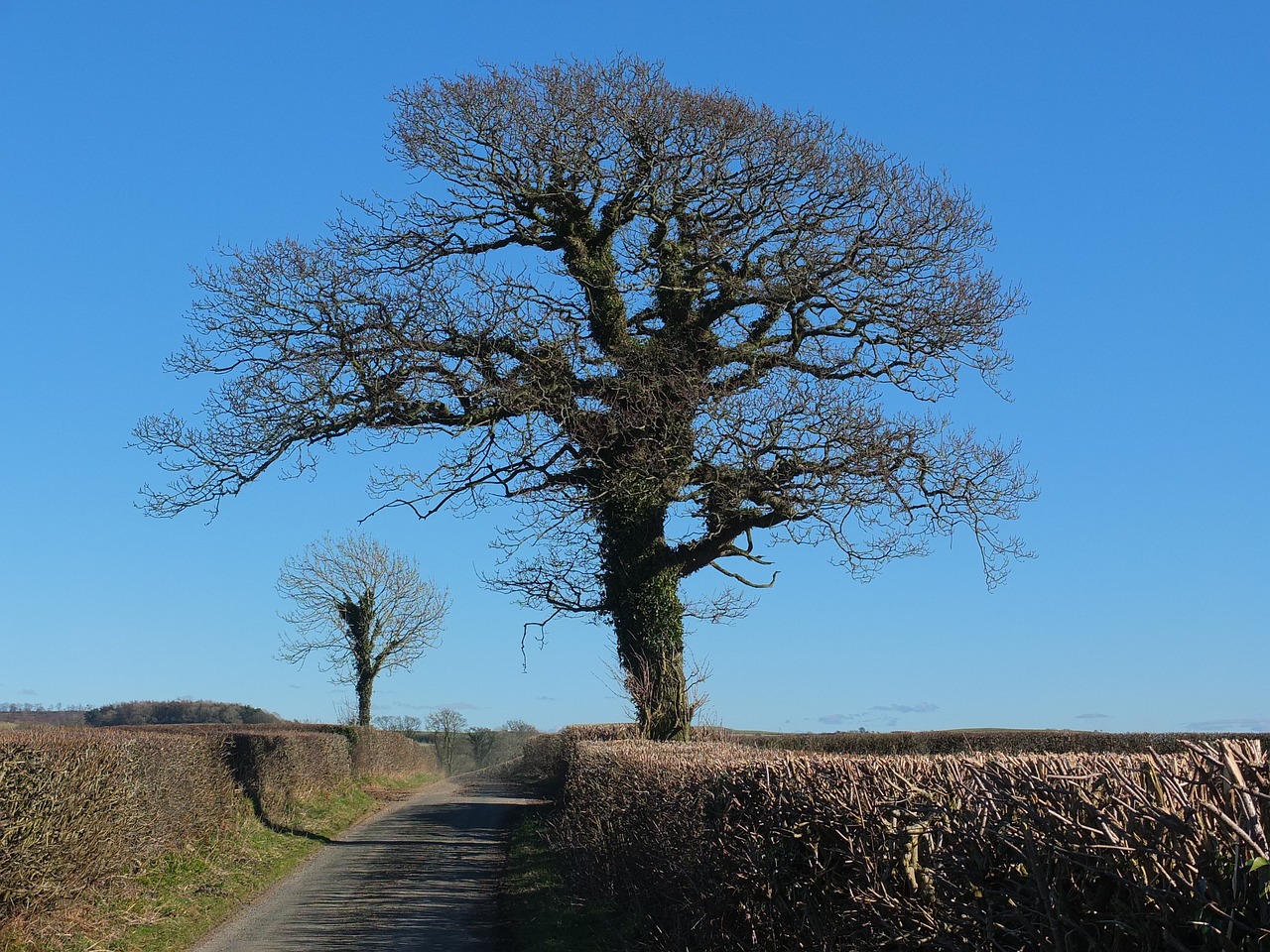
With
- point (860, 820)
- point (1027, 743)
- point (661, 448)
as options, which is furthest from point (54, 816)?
point (1027, 743)

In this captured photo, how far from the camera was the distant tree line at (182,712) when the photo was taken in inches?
2290

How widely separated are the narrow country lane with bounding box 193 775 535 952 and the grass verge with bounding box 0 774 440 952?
367 mm

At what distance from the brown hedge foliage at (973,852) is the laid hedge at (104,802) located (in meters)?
5.97

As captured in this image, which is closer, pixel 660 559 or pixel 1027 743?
pixel 660 559

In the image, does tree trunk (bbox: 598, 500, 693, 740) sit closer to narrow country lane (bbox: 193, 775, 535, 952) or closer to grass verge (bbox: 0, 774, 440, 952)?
narrow country lane (bbox: 193, 775, 535, 952)

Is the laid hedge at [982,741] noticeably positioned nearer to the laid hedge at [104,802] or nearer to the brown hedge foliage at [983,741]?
the brown hedge foliage at [983,741]

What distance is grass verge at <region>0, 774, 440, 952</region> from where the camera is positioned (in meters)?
9.77

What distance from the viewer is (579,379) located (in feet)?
57.0

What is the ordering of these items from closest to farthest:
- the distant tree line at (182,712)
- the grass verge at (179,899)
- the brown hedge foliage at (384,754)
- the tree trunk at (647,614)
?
the grass verge at (179,899) → the tree trunk at (647,614) → the brown hedge foliage at (384,754) → the distant tree line at (182,712)

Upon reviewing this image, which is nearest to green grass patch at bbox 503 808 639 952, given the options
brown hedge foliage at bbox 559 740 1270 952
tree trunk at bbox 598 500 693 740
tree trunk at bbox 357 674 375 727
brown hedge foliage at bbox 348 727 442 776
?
brown hedge foliage at bbox 559 740 1270 952

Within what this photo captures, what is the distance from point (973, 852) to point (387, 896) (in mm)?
11984

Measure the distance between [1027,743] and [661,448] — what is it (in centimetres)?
1152

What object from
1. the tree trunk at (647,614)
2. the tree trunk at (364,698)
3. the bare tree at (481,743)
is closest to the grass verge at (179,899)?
the tree trunk at (647,614)

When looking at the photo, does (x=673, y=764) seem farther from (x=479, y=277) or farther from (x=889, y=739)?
(x=889, y=739)
